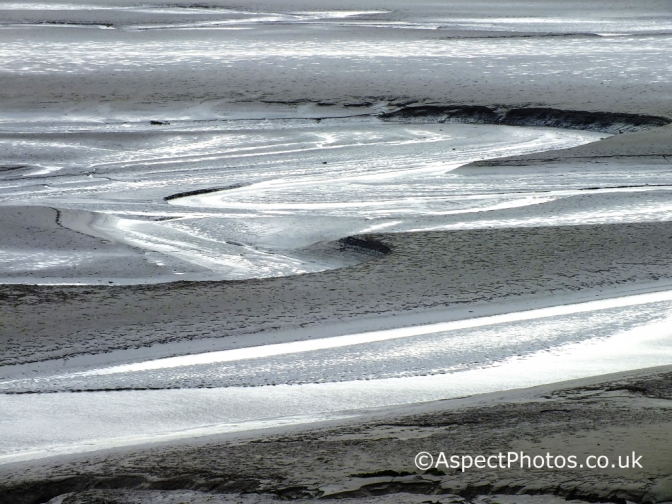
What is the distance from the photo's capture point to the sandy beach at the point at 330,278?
2.85 meters

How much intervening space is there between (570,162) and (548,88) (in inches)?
119

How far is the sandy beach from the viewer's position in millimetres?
2854

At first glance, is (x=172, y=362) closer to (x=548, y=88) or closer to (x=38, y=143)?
(x=38, y=143)

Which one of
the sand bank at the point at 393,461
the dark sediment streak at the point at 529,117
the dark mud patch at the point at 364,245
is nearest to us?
the sand bank at the point at 393,461

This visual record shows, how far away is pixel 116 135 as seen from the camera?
8820 mm

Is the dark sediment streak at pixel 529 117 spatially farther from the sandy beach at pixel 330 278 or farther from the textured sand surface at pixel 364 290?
the textured sand surface at pixel 364 290

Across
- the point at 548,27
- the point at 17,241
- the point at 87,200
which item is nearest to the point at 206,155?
the point at 87,200

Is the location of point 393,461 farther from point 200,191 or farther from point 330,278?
point 200,191

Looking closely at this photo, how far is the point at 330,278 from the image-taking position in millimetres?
5082

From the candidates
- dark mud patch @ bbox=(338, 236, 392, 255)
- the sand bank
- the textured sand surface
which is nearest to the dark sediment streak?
the textured sand surface

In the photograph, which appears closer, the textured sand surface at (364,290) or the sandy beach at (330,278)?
the sandy beach at (330,278)

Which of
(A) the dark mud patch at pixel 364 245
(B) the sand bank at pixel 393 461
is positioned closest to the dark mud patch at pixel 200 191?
(A) the dark mud patch at pixel 364 245

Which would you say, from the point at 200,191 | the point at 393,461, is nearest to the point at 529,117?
the point at 200,191

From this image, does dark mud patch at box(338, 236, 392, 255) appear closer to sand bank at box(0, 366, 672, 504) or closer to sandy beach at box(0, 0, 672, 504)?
sandy beach at box(0, 0, 672, 504)
